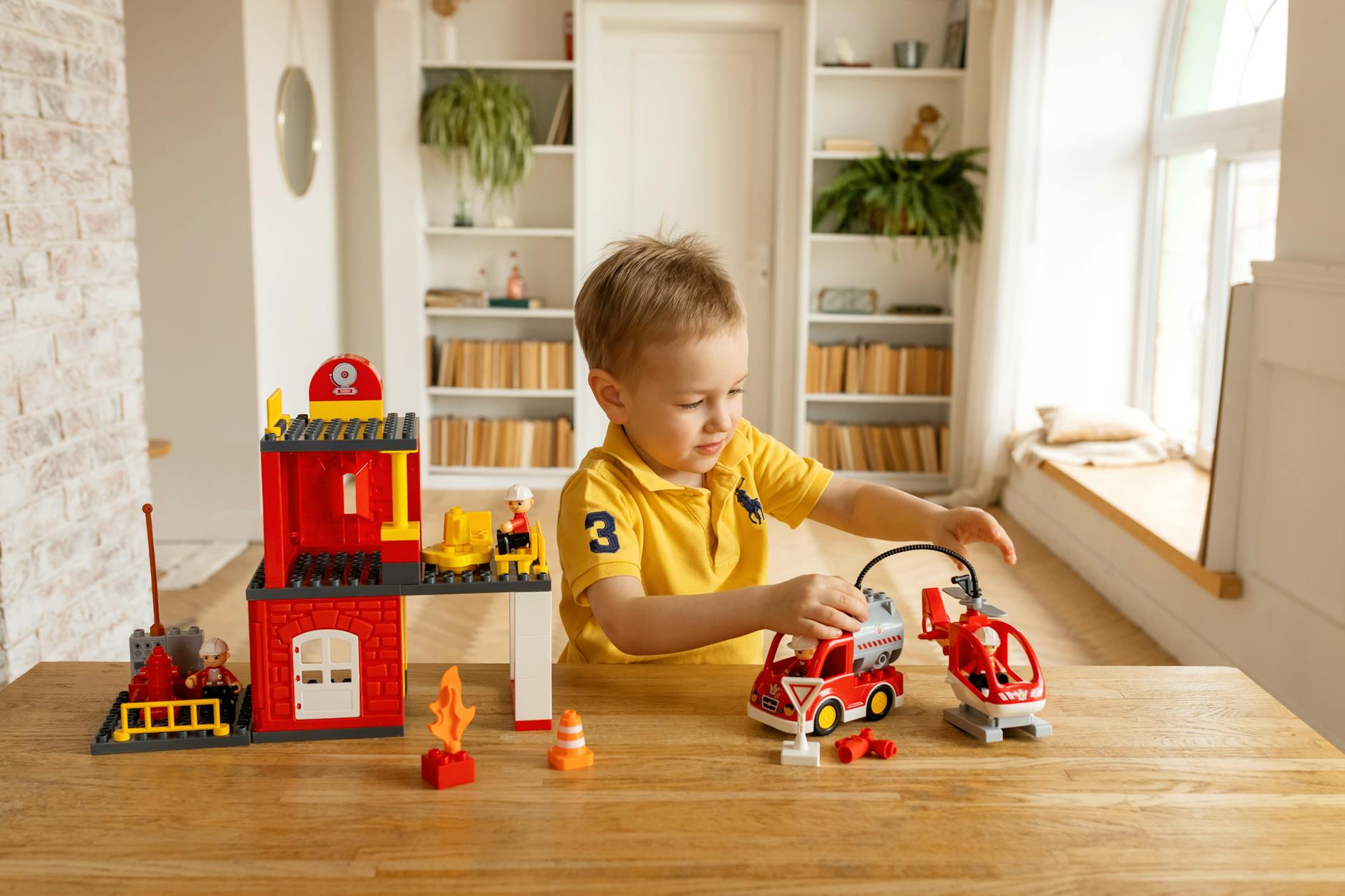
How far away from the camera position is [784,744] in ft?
3.71

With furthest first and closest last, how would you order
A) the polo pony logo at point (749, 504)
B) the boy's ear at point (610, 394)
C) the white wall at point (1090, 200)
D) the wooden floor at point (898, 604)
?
the white wall at point (1090, 200)
the wooden floor at point (898, 604)
the polo pony logo at point (749, 504)
the boy's ear at point (610, 394)

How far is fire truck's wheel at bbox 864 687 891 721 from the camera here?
4.00 ft

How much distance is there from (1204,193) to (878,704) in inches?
150

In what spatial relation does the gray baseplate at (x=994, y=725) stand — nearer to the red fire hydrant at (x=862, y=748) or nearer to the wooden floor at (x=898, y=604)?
the red fire hydrant at (x=862, y=748)

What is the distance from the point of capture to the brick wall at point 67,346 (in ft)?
7.40

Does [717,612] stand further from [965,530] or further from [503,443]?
[503,443]

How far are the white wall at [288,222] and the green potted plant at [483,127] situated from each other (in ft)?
1.64

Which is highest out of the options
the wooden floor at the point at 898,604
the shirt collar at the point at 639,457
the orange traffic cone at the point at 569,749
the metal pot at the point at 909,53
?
the metal pot at the point at 909,53

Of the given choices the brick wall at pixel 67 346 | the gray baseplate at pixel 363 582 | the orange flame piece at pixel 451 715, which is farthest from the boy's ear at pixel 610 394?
the brick wall at pixel 67 346

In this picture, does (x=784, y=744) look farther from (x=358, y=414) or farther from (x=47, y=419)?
A: (x=47, y=419)

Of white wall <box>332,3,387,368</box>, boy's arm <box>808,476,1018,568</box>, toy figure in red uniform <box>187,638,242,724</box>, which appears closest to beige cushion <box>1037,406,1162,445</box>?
white wall <box>332,3,387,368</box>

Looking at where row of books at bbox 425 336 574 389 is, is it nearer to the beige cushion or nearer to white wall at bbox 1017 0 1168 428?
white wall at bbox 1017 0 1168 428

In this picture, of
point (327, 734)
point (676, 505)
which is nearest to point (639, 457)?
point (676, 505)

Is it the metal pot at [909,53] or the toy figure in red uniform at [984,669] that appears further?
the metal pot at [909,53]
